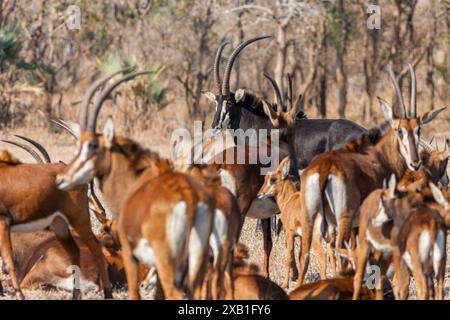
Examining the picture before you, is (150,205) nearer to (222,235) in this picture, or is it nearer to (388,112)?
(222,235)

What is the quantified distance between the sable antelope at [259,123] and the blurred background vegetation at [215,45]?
1355 centimetres

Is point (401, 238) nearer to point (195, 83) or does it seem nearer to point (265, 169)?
point (265, 169)

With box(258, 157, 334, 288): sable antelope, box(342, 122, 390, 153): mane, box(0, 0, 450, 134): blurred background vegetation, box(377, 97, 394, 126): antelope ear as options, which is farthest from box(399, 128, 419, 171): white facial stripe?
box(0, 0, 450, 134): blurred background vegetation

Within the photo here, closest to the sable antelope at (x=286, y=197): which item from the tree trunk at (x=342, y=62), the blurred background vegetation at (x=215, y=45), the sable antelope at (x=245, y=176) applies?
the sable antelope at (x=245, y=176)

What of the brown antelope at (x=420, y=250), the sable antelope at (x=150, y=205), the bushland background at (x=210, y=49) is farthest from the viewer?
the bushland background at (x=210, y=49)

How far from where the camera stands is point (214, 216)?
236 inches

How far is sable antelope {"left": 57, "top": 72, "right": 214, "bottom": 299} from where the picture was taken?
558 centimetres

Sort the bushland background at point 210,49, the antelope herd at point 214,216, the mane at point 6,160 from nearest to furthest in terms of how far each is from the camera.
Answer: the antelope herd at point 214,216
the mane at point 6,160
the bushland background at point 210,49

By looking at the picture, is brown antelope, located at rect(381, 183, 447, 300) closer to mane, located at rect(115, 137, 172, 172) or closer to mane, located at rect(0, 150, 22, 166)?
mane, located at rect(115, 137, 172, 172)

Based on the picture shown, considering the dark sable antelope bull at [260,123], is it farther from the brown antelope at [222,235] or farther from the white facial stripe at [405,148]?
the brown antelope at [222,235]

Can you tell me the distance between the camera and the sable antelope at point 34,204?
7.27m

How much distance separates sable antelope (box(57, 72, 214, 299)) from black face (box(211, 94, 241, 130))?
5516mm

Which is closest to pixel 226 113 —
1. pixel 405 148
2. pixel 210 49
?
pixel 405 148

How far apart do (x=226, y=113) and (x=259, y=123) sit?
45 cm
